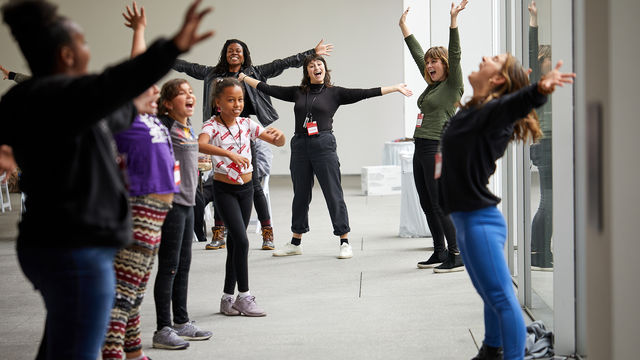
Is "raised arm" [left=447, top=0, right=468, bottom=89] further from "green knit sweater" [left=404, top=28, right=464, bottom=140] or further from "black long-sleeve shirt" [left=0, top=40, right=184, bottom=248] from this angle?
"black long-sleeve shirt" [left=0, top=40, right=184, bottom=248]

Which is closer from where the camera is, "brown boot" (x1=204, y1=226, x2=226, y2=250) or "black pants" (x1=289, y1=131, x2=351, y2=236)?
"black pants" (x1=289, y1=131, x2=351, y2=236)

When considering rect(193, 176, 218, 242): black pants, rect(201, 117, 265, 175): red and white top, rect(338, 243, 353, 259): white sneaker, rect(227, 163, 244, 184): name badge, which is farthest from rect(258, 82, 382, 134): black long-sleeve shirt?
rect(227, 163, 244, 184): name badge

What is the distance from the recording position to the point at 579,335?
3355 mm

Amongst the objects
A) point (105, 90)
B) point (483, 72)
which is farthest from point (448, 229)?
point (105, 90)

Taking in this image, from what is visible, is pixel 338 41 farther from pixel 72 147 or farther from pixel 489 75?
pixel 72 147

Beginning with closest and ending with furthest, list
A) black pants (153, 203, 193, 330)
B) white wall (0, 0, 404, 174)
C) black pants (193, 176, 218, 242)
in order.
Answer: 1. black pants (153, 203, 193, 330)
2. black pants (193, 176, 218, 242)
3. white wall (0, 0, 404, 174)

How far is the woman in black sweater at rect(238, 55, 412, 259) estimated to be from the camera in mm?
6051

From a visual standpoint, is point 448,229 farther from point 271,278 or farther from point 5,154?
point 5,154

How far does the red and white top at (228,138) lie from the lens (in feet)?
14.3

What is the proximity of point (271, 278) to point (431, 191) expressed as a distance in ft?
4.35

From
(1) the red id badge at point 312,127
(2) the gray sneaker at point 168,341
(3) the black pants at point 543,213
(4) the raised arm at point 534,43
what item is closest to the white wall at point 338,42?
(1) the red id badge at point 312,127

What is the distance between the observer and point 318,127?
6.09 m

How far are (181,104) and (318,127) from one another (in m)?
2.57

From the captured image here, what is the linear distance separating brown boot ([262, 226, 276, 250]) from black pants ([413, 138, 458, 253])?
1663 mm
